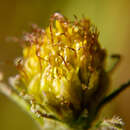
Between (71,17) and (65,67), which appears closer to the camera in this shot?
(65,67)

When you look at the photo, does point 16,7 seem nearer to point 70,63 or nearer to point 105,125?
point 70,63

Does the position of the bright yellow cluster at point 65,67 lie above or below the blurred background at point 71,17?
below

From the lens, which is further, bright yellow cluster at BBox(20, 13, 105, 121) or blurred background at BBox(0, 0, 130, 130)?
blurred background at BBox(0, 0, 130, 130)

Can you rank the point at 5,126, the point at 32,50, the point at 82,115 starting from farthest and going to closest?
the point at 5,126, the point at 32,50, the point at 82,115

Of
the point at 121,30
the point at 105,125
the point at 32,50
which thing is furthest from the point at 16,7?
the point at 105,125

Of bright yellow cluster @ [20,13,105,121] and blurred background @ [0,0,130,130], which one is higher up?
blurred background @ [0,0,130,130]
